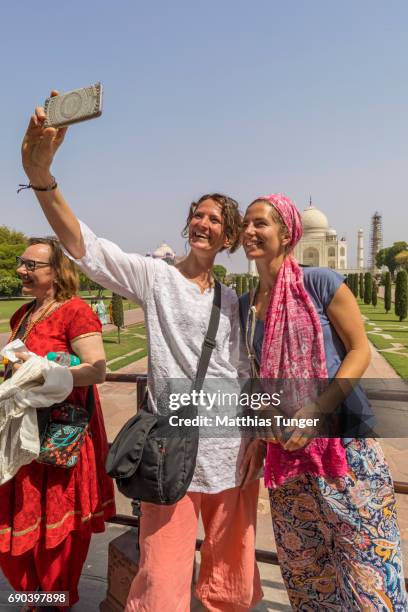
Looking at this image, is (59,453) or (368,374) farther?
(368,374)

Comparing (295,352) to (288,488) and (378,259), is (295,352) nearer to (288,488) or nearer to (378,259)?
(288,488)

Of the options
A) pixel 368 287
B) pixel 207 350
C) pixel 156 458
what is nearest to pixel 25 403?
pixel 156 458

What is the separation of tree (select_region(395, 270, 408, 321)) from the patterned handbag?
16468 mm

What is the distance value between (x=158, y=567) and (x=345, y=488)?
611 mm

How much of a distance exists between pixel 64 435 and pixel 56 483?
0.69 ft

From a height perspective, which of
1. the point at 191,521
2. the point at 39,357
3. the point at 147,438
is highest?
the point at 39,357

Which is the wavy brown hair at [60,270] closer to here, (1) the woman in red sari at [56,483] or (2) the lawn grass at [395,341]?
(1) the woman in red sari at [56,483]

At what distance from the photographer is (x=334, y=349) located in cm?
142

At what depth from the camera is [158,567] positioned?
1392 millimetres

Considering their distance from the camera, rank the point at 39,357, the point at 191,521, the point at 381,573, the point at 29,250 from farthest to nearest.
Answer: the point at 29,250 < the point at 39,357 < the point at 191,521 < the point at 381,573

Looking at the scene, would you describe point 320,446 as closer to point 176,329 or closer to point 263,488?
point 176,329

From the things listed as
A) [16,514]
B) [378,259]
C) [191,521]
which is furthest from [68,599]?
[378,259]

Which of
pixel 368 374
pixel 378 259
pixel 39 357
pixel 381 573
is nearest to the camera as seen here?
pixel 381 573

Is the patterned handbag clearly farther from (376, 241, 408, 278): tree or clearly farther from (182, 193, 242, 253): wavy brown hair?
(376, 241, 408, 278): tree
